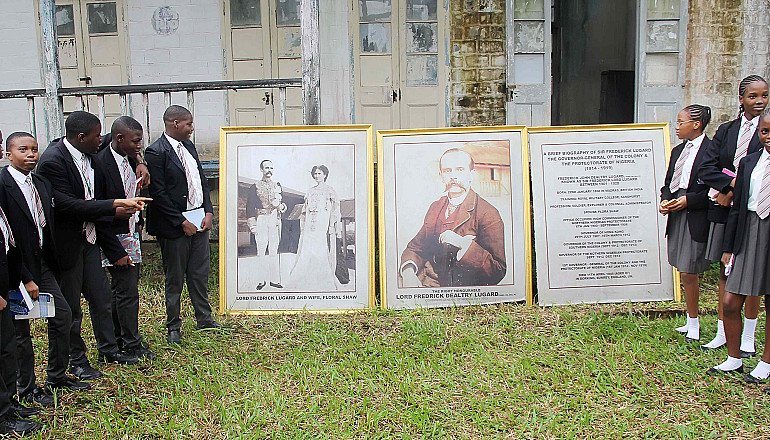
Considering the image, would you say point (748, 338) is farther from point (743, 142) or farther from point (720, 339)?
point (743, 142)

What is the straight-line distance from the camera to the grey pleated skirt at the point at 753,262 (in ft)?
12.2

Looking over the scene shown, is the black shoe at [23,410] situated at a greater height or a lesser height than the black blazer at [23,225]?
lesser

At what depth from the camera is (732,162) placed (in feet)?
14.0

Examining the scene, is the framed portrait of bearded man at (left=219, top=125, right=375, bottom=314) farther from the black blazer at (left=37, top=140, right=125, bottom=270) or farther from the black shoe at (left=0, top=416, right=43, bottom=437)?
the black shoe at (left=0, top=416, right=43, bottom=437)

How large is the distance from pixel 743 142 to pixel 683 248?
83 centimetres

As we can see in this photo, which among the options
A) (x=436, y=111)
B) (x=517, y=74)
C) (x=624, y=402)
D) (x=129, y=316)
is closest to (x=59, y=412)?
(x=129, y=316)

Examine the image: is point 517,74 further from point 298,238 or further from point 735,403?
point 735,403

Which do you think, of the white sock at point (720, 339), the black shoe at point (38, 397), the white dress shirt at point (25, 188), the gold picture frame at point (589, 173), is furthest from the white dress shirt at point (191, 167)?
the white sock at point (720, 339)

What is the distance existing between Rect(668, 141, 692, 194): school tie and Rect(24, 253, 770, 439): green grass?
3.55ft

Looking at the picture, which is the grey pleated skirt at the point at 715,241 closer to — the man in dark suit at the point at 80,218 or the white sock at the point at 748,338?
the white sock at the point at 748,338

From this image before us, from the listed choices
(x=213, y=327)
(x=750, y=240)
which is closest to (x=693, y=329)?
(x=750, y=240)

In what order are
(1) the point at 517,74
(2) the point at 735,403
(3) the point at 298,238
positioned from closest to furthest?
(2) the point at 735,403, (3) the point at 298,238, (1) the point at 517,74

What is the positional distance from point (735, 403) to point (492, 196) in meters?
2.51

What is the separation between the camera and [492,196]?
18.2ft
